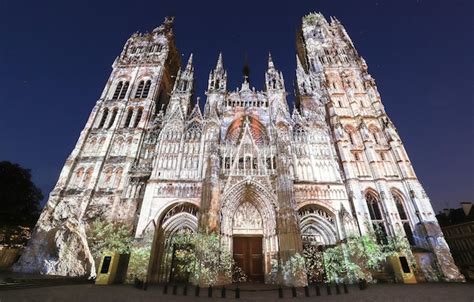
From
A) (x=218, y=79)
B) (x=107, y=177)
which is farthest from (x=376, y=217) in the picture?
(x=107, y=177)

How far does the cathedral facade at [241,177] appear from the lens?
58.1ft

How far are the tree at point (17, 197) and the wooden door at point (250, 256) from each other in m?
22.3

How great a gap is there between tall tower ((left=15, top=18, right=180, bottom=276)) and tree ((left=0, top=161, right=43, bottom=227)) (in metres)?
5.76

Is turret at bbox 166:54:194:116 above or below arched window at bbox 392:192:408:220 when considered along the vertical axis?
above

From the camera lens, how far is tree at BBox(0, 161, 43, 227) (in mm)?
20969

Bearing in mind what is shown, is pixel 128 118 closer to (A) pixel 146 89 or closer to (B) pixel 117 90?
(A) pixel 146 89

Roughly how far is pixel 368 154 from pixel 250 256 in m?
15.7

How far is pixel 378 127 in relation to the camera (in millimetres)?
24531

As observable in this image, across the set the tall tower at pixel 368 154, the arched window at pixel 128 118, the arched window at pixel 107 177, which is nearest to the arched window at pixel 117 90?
the arched window at pixel 128 118

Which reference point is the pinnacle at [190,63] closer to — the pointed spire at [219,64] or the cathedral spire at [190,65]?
the cathedral spire at [190,65]

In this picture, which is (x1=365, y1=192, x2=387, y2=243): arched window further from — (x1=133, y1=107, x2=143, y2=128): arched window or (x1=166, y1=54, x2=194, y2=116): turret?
(x1=133, y1=107, x2=143, y2=128): arched window

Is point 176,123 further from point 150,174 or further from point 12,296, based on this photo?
point 12,296

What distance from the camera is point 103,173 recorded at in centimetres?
2122

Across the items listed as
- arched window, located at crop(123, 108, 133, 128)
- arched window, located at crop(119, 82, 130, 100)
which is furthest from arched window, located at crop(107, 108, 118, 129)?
arched window, located at crop(119, 82, 130, 100)
